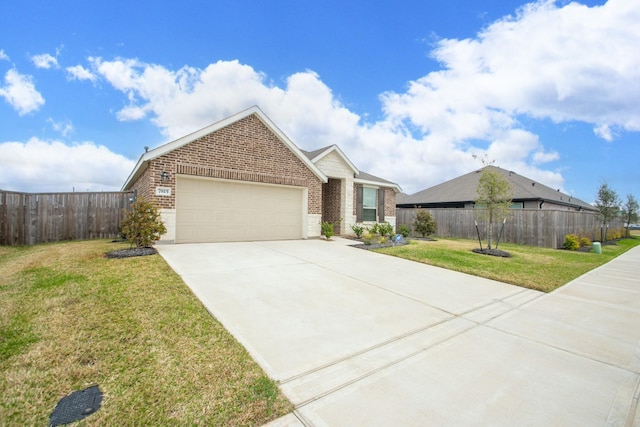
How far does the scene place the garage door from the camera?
32.3ft

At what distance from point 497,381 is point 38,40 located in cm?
1371

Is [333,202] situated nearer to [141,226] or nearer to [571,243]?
[141,226]

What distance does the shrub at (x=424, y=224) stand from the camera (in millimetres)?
15711

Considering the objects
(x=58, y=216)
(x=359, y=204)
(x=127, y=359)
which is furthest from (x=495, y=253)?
(x=58, y=216)

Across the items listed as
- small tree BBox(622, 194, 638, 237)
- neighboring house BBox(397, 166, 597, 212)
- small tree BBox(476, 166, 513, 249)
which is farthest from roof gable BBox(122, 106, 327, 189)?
small tree BBox(622, 194, 638, 237)

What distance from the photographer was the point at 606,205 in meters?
21.6

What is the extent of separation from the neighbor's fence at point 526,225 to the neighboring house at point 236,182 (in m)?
7.58

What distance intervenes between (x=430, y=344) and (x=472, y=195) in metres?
21.4

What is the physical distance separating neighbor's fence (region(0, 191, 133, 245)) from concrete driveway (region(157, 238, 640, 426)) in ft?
24.1

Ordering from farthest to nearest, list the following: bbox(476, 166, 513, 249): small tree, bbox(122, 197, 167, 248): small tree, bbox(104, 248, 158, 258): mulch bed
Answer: bbox(476, 166, 513, 249): small tree → bbox(122, 197, 167, 248): small tree → bbox(104, 248, 158, 258): mulch bed

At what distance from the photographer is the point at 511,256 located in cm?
1039

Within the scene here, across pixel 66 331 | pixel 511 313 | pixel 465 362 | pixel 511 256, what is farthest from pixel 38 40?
pixel 511 256

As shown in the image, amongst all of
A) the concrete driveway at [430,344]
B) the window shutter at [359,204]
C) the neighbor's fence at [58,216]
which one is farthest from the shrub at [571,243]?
the neighbor's fence at [58,216]

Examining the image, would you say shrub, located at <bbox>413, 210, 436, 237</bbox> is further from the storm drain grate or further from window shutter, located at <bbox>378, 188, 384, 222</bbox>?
the storm drain grate
